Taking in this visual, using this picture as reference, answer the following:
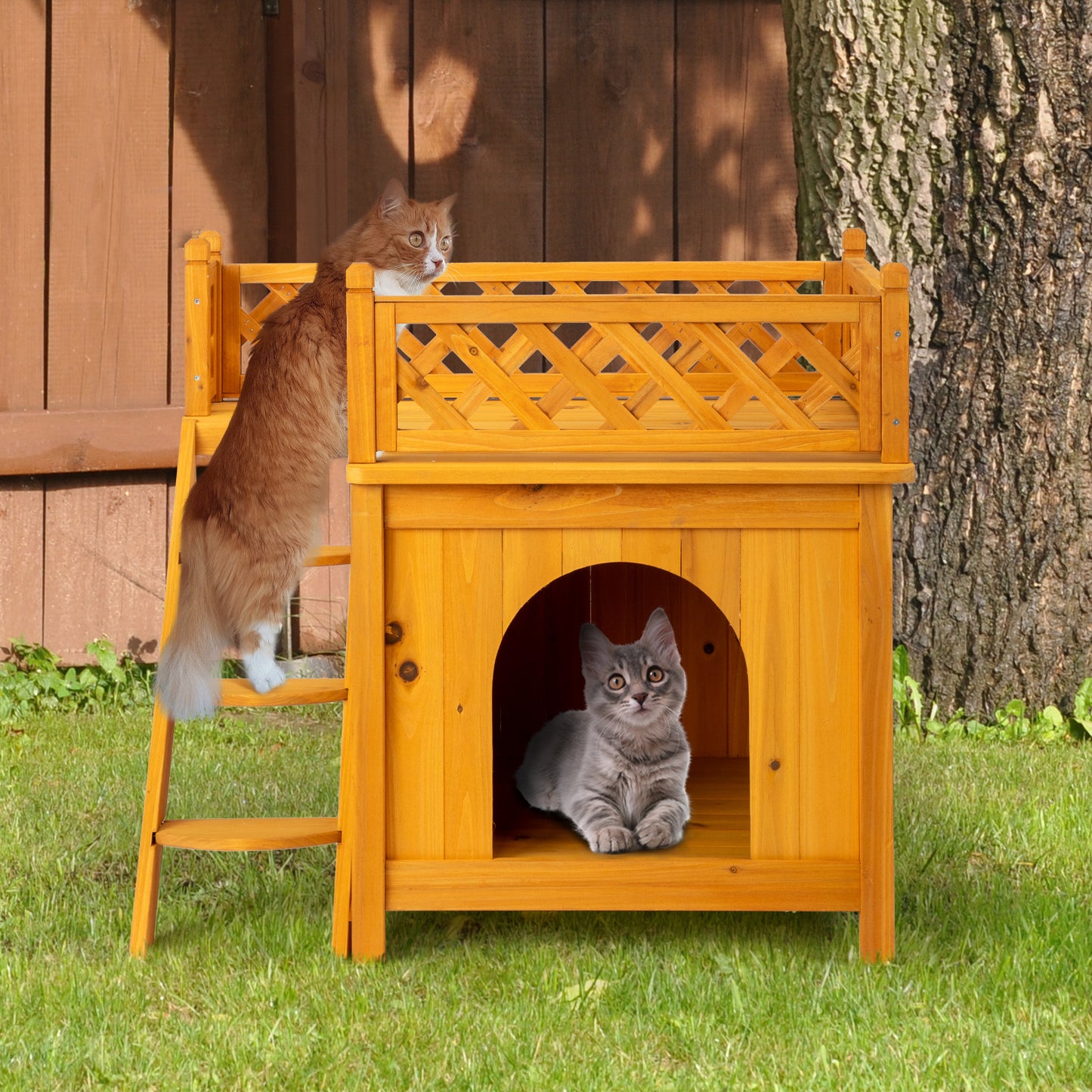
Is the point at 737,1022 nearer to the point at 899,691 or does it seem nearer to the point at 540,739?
the point at 540,739

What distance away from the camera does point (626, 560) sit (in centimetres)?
271

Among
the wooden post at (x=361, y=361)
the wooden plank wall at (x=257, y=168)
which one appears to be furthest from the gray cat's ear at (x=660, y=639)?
the wooden plank wall at (x=257, y=168)

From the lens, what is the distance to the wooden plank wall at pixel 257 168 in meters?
4.83

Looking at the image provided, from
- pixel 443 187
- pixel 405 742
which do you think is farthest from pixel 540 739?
pixel 443 187

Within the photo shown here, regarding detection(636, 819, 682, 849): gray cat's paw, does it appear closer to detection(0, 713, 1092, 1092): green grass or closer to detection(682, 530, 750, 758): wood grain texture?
detection(0, 713, 1092, 1092): green grass

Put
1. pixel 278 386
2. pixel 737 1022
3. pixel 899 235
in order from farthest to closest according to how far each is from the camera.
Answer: pixel 899 235 < pixel 278 386 < pixel 737 1022

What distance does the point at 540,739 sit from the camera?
3.43 m

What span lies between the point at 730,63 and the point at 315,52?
1413mm

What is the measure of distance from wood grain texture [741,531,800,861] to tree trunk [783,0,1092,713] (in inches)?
69.7

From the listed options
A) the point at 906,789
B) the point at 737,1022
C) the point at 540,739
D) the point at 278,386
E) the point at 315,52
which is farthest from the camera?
the point at 315,52

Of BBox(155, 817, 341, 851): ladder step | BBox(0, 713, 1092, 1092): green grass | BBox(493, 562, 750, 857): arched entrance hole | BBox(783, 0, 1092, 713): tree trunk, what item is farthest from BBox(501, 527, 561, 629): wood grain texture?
BBox(783, 0, 1092, 713): tree trunk

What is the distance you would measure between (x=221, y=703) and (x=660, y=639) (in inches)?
36.1

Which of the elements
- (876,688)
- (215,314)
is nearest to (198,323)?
(215,314)

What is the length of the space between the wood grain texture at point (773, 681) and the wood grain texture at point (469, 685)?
18.9 inches
